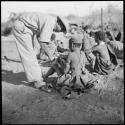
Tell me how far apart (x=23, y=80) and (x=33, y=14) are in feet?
5.18

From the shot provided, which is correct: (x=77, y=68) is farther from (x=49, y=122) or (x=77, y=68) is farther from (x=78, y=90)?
(x=49, y=122)

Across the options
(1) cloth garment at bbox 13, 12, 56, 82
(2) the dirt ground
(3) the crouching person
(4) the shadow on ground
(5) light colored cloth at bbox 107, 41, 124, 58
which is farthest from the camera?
(5) light colored cloth at bbox 107, 41, 124, 58

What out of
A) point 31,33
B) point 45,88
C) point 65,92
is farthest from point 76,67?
point 31,33

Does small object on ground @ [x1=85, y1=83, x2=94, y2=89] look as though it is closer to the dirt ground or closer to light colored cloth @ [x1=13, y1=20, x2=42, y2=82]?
the dirt ground

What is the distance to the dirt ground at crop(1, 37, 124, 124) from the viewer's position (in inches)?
150

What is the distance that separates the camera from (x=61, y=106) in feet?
14.1

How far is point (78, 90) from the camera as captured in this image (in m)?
4.92

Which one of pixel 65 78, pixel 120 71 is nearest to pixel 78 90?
pixel 65 78

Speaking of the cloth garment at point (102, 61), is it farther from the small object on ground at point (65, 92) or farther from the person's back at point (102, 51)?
the small object on ground at point (65, 92)

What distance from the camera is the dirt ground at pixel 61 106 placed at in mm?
3822

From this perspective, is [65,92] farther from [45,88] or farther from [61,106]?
[45,88]

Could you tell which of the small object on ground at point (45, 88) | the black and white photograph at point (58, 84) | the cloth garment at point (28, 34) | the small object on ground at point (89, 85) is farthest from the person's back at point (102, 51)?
the small object on ground at point (45, 88)

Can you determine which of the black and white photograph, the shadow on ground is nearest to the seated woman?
the black and white photograph

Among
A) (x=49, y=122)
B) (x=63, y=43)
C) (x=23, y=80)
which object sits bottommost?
(x=49, y=122)
